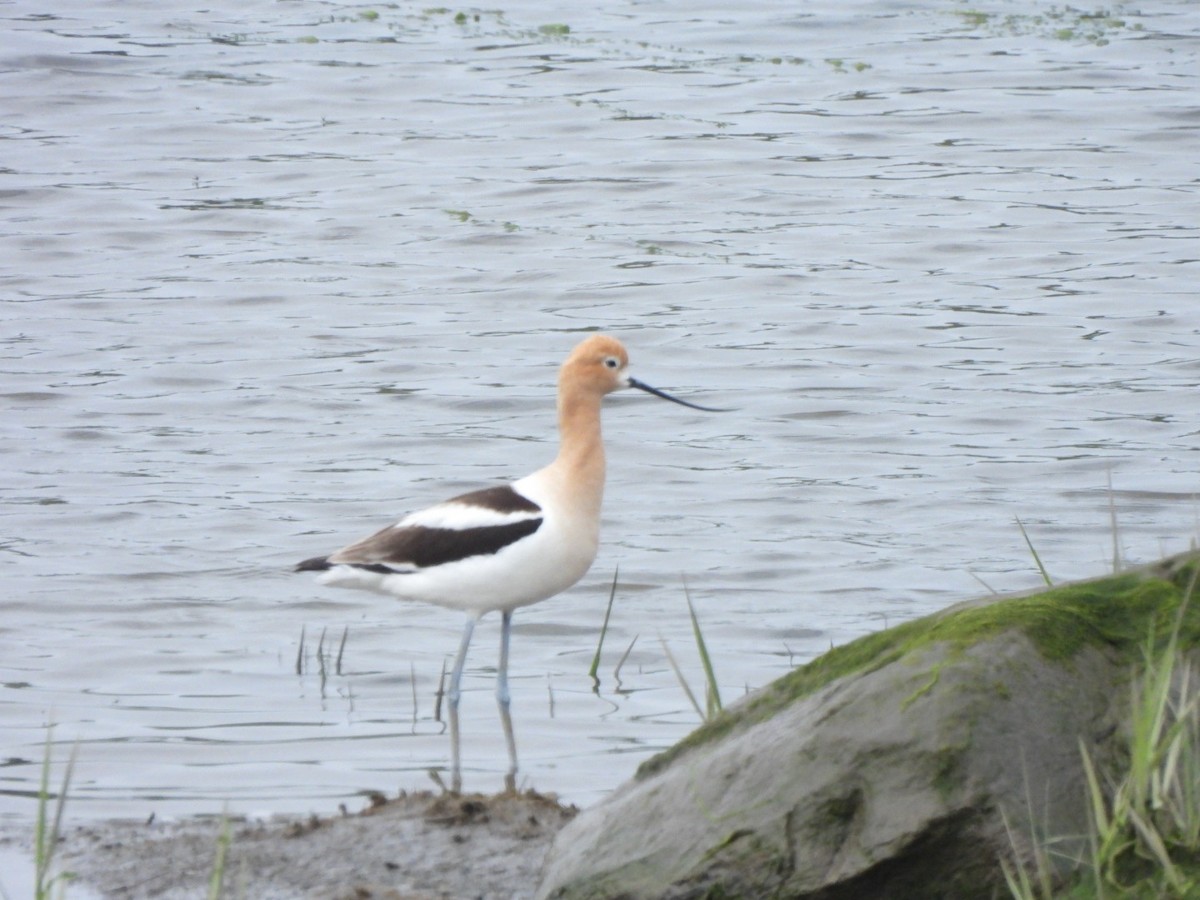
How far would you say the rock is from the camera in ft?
13.6

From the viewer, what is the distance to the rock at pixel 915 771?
13.6ft

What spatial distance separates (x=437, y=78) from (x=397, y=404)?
8239 mm

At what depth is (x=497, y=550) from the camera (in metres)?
7.11

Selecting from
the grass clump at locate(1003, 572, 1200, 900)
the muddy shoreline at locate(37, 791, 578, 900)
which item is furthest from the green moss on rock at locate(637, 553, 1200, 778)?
the muddy shoreline at locate(37, 791, 578, 900)

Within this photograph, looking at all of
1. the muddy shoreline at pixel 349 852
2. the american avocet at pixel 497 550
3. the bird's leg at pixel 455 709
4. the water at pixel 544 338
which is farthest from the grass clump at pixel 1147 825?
the american avocet at pixel 497 550

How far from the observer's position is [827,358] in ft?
43.7

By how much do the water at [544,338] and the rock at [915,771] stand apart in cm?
213

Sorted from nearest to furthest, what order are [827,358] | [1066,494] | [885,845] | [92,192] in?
[885,845] → [1066,494] → [827,358] → [92,192]

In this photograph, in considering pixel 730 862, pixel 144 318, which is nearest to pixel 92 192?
pixel 144 318

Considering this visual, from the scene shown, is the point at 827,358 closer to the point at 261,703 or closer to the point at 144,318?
the point at 144,318

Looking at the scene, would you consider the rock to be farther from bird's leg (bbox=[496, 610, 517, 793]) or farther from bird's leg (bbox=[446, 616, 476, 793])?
bird's leg (bbox=[496, 610, 517, 793])

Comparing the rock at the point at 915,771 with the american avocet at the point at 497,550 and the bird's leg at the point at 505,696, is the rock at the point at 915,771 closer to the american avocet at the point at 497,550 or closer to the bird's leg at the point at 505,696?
the bird's leg at the point at 505,696

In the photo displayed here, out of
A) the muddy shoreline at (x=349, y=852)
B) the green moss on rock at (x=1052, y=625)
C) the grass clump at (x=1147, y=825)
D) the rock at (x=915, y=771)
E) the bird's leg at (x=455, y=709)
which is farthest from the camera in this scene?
the bird's leg at (x=455, y=709)

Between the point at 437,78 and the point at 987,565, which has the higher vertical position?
the point at 437,78
